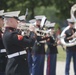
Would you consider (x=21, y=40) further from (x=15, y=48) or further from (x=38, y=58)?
(x=38, y=58)

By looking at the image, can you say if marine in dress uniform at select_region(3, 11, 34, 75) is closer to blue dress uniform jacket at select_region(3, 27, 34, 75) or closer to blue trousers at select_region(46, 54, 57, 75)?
blue dress uniform jacket at select_region(3, 27, 34, 75)

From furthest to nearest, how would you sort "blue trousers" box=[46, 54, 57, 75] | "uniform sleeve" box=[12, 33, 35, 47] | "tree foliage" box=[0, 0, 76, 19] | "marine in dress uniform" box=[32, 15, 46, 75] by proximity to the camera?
1. "tree foliage" box=[0, 0, 76, 19]
2. "blue trousers" box=[46, 54, 57, 75]
3. "marine in dress uniform" box=[32, 15, 46, 75]
4. "uniform sleeve" box=[12, 33, 35, 47]

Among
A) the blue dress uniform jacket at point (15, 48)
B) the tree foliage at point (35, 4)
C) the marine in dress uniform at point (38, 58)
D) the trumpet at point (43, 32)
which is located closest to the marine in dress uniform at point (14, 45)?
the blue dress uniform jacket at point (15, 48)

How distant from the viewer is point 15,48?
643 cm

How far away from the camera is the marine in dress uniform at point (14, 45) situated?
6348mm

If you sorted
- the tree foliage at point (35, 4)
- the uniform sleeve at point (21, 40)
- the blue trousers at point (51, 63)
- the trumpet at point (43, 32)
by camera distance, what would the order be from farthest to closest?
the tree foliage at point (35, 4), the blue trousers at point (51, 63), the trumpet at point (43, 32), the uniform sleeve at point (21, 40)

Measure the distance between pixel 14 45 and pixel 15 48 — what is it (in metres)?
0.06

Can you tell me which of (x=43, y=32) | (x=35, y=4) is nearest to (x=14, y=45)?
(x=43, y=32)

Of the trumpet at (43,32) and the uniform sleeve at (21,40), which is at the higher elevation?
the uniform sleeve at (21,40)

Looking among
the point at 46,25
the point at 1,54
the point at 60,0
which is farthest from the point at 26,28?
the point at 60,0

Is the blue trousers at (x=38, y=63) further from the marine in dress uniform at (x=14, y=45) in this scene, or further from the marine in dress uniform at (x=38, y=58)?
the marine in dress uniform at (x=14, y=45)

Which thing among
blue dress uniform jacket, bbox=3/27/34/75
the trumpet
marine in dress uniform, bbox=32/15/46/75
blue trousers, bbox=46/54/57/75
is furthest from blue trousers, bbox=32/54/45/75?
blue dress uniform jacket, bbox=3/27/34/75

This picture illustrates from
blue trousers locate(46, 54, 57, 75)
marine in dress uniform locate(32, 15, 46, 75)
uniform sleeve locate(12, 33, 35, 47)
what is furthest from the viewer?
blue trousers locate(46, 54, 57, 75)

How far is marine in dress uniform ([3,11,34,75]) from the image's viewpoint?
6.35m
